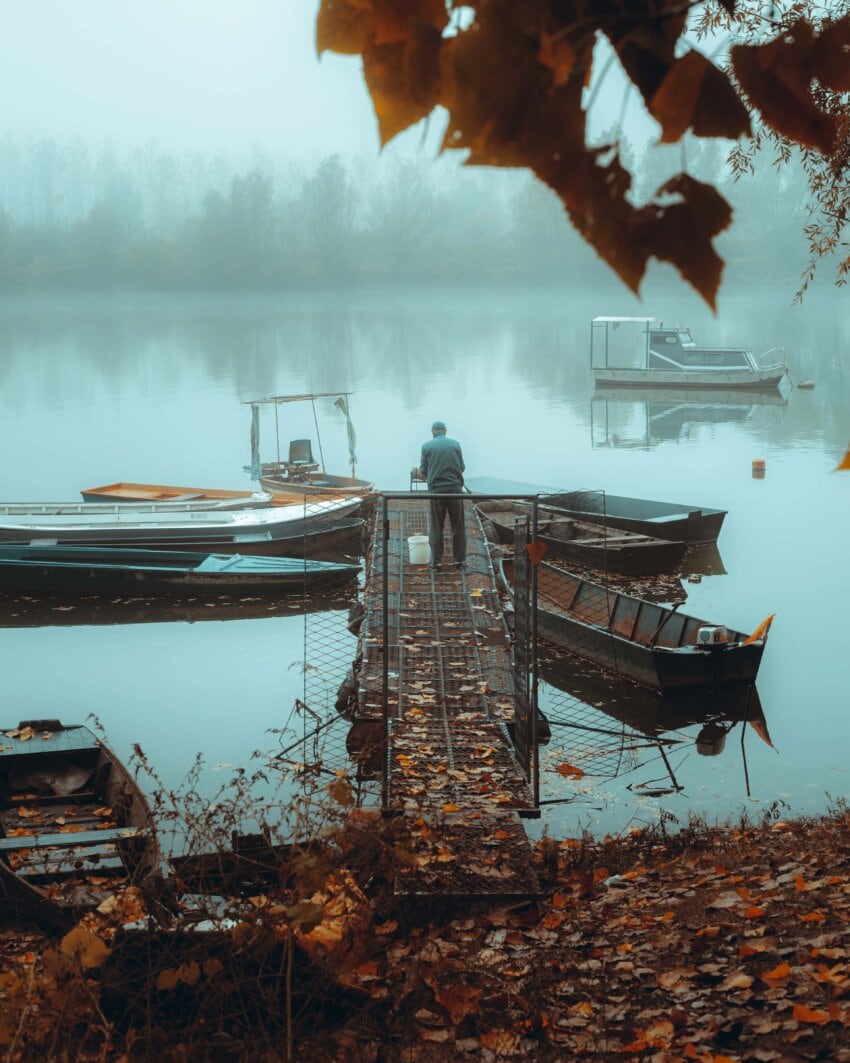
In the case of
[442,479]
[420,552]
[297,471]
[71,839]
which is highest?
[442,479]

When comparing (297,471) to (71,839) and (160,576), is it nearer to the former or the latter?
(160,576)

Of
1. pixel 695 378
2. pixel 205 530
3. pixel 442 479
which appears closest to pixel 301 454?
pixel 205 530

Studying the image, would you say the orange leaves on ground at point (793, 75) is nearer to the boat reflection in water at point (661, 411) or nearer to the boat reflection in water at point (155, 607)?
the boat reflection in water at point (155, 607)

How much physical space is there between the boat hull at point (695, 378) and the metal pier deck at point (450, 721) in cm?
3938

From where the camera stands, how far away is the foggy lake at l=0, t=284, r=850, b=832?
42.6 ft

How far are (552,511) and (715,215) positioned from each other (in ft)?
69.9

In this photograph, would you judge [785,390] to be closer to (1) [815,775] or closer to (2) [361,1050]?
(1) [815,775]

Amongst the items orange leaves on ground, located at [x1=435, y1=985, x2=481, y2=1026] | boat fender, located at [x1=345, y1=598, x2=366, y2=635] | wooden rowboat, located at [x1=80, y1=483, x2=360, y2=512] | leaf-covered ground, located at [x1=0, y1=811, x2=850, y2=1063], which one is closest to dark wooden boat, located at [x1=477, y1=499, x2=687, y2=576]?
boat fender, located at [x1=345, y1=598, x2=366, y2=635]

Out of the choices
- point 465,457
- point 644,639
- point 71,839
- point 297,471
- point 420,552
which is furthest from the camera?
point 465,457

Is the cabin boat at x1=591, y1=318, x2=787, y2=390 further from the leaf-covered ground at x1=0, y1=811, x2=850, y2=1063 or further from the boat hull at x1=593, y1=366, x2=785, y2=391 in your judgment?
the leaf-covered ground at x1=0, y1=811, x2=850, y2=1063

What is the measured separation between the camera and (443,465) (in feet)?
48.6

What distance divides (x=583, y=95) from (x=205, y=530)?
852 inches

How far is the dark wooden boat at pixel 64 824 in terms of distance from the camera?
6.98 metres

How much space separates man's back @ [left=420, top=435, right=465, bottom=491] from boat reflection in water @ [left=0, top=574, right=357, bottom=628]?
569 cm
